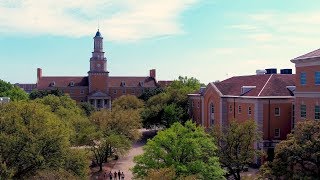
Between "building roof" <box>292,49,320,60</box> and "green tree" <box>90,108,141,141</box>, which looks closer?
"building roof" <box>292,49,320,60</box>

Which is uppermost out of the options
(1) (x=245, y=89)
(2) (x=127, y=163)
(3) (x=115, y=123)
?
(1) (x=245, y=89)

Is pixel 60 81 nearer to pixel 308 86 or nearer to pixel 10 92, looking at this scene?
pixel 10 92

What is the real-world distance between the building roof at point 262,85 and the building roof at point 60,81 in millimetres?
68938

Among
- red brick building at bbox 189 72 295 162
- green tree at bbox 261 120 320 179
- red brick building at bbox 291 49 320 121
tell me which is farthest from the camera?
red brick building at bbox 189 72 295 162

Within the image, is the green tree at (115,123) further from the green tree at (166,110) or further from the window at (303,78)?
the window at (303,78)

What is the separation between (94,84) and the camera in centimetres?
11831

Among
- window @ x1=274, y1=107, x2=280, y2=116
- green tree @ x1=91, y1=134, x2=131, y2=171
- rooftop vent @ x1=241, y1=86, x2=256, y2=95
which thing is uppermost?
rooftop vent @ x1=241, y1=86, x2=256, y2=95

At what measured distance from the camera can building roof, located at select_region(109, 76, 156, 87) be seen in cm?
12306

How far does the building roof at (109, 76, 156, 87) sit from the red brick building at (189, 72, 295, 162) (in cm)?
6407

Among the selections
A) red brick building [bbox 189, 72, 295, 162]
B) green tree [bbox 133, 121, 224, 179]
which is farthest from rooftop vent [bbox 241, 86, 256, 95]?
green tree [bbox 133, 121, 224, 179]

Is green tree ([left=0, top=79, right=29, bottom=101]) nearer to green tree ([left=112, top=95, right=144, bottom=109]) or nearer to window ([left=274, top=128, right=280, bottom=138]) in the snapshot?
green tree ([left=112, top=95, right=144, bottom=109])

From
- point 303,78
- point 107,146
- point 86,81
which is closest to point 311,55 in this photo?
point 303,78

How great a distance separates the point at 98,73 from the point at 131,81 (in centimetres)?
1103

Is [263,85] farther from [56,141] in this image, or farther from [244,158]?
[56,141]
